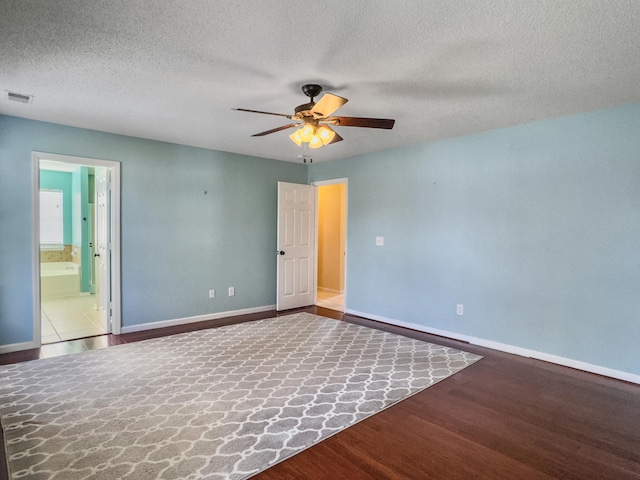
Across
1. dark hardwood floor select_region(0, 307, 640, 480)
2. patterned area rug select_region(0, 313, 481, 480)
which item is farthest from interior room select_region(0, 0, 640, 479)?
patterned area rug select_region(0, 313, 481, 480)

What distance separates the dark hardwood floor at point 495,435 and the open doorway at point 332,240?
433 centimetres

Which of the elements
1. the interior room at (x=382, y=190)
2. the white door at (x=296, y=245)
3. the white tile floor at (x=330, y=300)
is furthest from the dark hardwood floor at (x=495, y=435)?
the white door at (x=296, y=245)

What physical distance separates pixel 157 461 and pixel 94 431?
0.61m

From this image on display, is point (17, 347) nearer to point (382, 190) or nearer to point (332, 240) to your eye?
point (382, 190)

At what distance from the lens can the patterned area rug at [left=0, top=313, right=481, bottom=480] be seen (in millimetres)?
2027

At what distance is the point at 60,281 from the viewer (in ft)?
21.6

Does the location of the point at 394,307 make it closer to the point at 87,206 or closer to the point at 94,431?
the point at 94,431

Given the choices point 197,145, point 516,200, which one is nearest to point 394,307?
point 516,200

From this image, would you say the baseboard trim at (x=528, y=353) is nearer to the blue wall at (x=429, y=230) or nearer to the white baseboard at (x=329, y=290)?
the blue wall at (x=429, y=230)

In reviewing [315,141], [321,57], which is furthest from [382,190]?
[321,57]

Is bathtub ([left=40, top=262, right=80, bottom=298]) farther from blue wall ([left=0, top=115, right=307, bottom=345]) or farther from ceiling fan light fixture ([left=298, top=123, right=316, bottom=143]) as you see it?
ceiling fan light fixture ([left=298, top=123, right=316, bottom=143])

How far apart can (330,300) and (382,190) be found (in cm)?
252

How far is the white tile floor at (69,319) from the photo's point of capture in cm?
437

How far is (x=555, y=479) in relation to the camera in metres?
1.93
